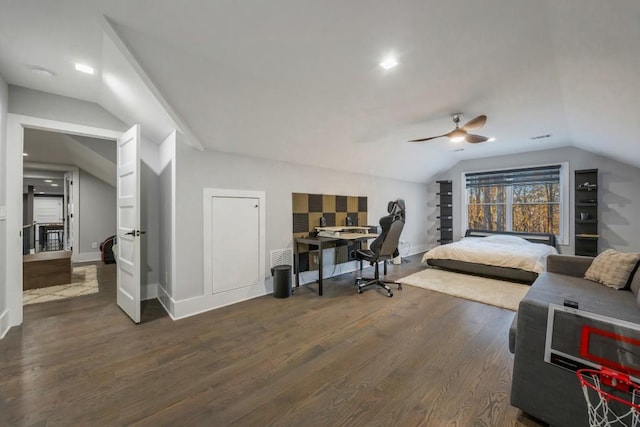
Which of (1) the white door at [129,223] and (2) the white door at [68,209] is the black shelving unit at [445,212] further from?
(2) the white door at [68,209]

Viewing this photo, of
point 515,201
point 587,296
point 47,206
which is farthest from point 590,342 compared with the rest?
point 47,206

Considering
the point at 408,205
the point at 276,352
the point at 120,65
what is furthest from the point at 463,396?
the point at 408,205

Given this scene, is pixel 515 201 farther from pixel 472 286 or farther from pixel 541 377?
pixel 541 377

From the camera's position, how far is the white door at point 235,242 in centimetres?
314

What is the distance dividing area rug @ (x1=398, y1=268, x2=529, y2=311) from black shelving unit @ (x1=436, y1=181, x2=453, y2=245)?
7.19 ft

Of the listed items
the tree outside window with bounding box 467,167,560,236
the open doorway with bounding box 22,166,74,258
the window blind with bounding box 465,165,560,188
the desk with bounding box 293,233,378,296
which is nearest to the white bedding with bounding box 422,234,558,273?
the tree outside window with bounding box 467,167,560,236

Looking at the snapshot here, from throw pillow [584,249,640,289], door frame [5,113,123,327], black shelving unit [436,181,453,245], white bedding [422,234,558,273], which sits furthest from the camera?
black shelving unit [436,181,453,245]

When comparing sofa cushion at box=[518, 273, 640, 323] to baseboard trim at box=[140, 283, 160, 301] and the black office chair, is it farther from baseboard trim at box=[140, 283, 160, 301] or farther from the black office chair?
baseboard trim at box=[140, 283, 160, 301]

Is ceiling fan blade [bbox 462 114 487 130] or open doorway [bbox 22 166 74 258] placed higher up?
ceiling fan blade [bbox 462 114 487 130]

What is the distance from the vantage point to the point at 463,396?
1.61m

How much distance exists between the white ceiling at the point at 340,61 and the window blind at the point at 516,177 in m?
1.88

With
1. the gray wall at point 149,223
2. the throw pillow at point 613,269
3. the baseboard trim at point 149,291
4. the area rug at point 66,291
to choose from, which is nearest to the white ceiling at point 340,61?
the gray wall at point 149,223

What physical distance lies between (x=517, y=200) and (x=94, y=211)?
Answer: 9.93m

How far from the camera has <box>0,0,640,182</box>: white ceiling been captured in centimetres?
163
